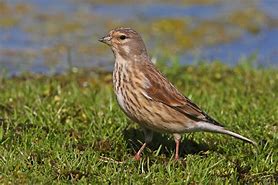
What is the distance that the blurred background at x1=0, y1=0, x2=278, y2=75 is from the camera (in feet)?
42.7

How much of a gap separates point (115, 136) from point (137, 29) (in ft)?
20.9

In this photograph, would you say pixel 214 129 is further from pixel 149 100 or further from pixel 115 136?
pixel 115 136

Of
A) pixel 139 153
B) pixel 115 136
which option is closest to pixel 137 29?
pixel 115 136

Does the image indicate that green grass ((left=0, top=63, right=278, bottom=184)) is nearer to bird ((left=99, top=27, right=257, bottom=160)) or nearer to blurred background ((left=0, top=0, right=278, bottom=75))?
bird ((left=99, top=27, right=257, bottom=160))

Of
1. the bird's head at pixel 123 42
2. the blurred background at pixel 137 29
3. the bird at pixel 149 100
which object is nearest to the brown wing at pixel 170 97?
the bird at pixel 149 100

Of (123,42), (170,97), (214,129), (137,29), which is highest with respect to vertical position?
(123,42)

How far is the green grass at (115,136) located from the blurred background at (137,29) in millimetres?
1812

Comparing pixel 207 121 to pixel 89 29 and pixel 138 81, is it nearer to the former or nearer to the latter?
pixel 138 81

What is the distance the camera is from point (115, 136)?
317 inches

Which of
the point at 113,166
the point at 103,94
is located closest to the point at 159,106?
the point at 113,166

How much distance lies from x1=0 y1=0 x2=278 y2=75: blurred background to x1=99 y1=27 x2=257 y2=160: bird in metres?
4.22

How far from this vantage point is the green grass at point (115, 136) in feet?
22.8

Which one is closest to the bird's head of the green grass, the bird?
the bird

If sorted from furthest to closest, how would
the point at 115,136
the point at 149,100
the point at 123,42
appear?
the point at 115,136, the point at 123,42, the point at 149,100
